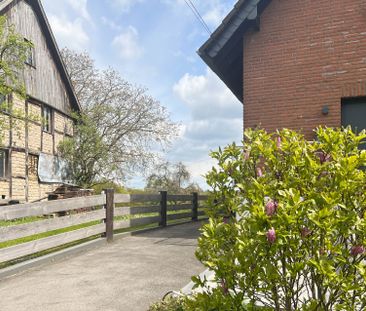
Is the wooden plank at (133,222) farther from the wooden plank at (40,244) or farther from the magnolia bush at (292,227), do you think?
the magnolia bush at (292,227)

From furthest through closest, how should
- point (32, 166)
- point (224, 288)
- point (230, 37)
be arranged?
1. point (32, 166)
2. point (230, 37)
3. point (224, 288)

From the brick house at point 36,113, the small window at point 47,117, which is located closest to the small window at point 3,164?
the brick house at point 36,113

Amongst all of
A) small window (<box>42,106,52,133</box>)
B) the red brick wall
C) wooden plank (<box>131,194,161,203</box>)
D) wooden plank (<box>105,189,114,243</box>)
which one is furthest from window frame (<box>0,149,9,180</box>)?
the red brick wall

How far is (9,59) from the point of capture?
15.3 meters

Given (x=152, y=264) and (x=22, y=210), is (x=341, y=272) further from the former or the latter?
(x=22, y=210)

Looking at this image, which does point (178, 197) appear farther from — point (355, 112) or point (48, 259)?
point (355, 112)

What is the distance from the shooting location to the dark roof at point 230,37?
24.8ft

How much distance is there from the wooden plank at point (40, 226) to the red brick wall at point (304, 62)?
4144 millimetres

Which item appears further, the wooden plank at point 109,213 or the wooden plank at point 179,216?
the wooden plank at point 179,216

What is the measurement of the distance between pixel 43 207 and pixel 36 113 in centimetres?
1344

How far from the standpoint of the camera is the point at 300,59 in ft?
24.7

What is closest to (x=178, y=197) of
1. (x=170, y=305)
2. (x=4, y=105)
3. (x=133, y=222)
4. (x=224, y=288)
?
(x=133, y=222)

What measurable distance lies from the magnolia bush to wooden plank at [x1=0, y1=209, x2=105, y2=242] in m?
4.30

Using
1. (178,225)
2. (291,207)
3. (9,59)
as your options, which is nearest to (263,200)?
(291,207)
